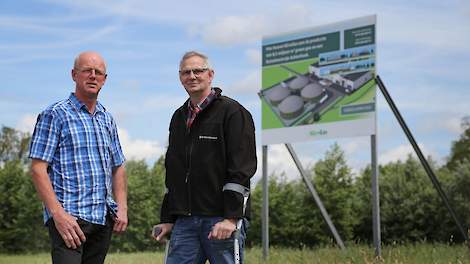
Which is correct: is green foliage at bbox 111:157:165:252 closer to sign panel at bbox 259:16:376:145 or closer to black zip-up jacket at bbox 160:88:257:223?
sign panel at bbox 259:16:376:145

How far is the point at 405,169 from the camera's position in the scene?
17.0 meters

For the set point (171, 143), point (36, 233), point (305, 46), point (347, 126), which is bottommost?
point (36, 233)

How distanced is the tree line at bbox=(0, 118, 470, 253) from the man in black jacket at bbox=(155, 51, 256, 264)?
10484 mm

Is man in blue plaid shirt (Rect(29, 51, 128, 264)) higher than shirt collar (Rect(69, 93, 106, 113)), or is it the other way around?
shirt collar (Rect(69, 93, 106, 113))

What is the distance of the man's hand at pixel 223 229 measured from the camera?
3785 mm

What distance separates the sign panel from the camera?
397 inches

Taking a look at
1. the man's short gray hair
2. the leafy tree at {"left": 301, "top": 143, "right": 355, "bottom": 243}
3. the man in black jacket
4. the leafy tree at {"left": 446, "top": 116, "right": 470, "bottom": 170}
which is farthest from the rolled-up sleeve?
the leafy tree at {"left": 446, "top": 116, "right": 470, "bottom": 170}

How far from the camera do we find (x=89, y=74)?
13.1 feet

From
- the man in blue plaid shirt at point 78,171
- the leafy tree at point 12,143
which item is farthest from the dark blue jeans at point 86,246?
the leafy tree at point 12,143

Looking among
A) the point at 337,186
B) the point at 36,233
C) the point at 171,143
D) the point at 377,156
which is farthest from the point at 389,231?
the point at 171,143

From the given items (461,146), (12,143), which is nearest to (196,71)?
(461,146)

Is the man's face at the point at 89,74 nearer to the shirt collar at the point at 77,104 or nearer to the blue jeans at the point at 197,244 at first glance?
the shirt collar at the point at 77,104

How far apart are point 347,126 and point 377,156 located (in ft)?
2.02

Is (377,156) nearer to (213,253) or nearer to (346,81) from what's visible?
(346,81)
